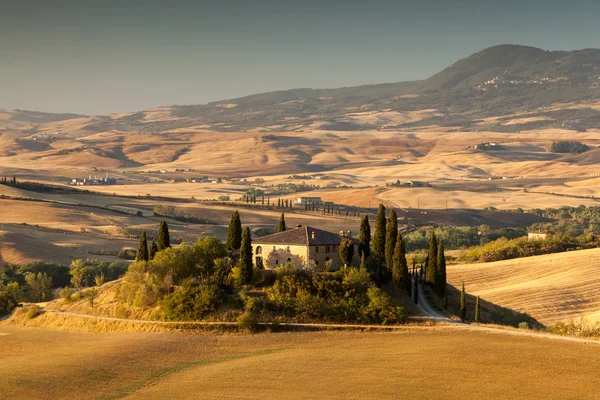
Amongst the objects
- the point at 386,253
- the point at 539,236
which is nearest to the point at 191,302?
the point at 386,253

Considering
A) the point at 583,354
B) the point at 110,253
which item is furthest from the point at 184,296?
the point at 110,253

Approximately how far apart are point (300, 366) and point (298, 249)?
20411 mm

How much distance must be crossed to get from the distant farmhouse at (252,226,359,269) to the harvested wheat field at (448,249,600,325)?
17.0 m

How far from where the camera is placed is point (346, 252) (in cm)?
7081

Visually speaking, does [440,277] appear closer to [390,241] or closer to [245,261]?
[390,241]

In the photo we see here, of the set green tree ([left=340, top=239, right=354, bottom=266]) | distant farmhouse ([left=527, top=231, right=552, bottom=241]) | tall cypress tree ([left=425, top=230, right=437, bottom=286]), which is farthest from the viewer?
distant farmhouse ([left=527, top=231, right=552, bottom=241])

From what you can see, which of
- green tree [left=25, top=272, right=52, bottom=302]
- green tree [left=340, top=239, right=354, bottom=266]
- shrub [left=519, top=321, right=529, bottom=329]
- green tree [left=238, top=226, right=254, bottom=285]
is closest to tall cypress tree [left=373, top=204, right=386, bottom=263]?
green tree [left=340, top=239, right=354, bottom=266]

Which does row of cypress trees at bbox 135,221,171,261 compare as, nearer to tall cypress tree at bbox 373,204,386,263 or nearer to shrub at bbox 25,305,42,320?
shrub at bbox 25,305,42,320

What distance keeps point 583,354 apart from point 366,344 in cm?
1207

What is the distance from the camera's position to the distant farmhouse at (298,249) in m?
70.2

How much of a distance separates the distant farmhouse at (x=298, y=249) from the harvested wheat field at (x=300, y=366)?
10714 millimetres

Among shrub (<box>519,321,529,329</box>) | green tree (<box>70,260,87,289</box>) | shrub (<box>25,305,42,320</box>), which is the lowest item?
green tree (<box>70,260,87,289</box>)

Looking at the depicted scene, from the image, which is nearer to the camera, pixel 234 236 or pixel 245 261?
pixel 245 261

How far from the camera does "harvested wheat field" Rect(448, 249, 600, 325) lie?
258 feet
